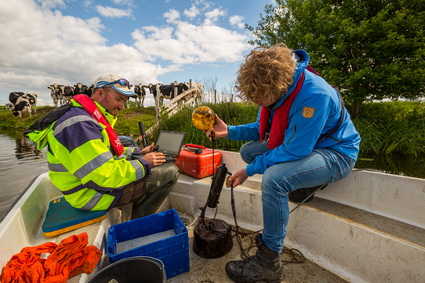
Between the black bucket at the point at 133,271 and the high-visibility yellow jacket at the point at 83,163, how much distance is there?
0.57 m

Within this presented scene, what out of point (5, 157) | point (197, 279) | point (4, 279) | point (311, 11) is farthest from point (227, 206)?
point (5, 157)

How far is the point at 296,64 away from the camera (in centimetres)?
151

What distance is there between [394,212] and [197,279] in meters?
1.82

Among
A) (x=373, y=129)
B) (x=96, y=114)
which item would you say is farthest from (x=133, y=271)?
(x=373, y=129)

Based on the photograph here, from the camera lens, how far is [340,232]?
1.77 metres

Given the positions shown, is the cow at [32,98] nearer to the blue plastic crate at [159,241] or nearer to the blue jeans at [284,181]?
the blue plastic crate at [159,241]

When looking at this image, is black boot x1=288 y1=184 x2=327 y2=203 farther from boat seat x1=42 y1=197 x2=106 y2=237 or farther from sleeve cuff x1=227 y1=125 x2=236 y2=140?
boat seat x1=42 y1=197 x2=106 y2=237

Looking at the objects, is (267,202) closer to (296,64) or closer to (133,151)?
(296,64)

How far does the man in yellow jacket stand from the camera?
5.05 feet

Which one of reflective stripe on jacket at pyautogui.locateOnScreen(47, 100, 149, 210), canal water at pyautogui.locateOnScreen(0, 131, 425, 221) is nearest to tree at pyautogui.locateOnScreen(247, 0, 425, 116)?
canal water at pyautogui.locateOnScreen(0, 131, 425, 221)

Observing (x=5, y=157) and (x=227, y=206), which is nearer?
(x=227, y=206)

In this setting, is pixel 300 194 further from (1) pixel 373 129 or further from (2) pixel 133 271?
(1) pixel 373 129

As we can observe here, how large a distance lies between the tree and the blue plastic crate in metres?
7.35

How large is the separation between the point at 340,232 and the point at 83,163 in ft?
6.91
